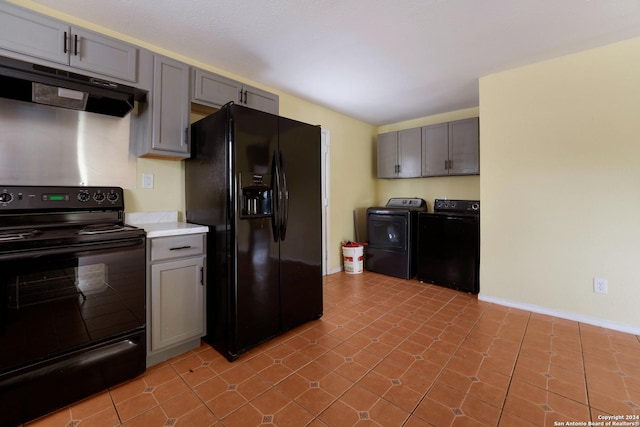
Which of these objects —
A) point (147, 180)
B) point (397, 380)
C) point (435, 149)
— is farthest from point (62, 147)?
point (435, 149)

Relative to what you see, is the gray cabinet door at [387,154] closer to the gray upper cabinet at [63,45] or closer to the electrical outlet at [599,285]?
the electrical outlet at [599,285]

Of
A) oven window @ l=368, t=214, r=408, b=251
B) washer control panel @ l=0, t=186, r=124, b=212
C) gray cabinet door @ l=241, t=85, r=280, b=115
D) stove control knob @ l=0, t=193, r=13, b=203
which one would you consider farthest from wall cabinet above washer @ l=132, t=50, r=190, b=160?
oven window @ l=368, t=214, r=408, b=251

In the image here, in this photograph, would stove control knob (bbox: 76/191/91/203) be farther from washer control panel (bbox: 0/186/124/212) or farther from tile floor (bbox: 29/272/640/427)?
tile floor (bbox: 29/272/640/427)

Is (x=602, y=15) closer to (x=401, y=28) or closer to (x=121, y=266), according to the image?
(x=401, y=28)

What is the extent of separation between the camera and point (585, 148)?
2.52 metres

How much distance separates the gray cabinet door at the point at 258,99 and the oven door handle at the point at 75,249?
5.25 ft

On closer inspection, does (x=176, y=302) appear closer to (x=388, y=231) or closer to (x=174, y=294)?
(x=174, y=294)

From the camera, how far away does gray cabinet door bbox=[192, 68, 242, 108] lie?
234 cm

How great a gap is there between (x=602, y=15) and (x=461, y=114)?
2.09 metres

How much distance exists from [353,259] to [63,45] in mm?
3637

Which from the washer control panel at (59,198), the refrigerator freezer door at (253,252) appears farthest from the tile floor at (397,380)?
the washer control panel at (59,198)

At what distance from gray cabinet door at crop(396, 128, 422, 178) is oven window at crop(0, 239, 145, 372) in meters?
3.61

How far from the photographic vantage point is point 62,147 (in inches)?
77.7

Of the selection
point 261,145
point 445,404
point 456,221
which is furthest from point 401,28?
point 445,404
